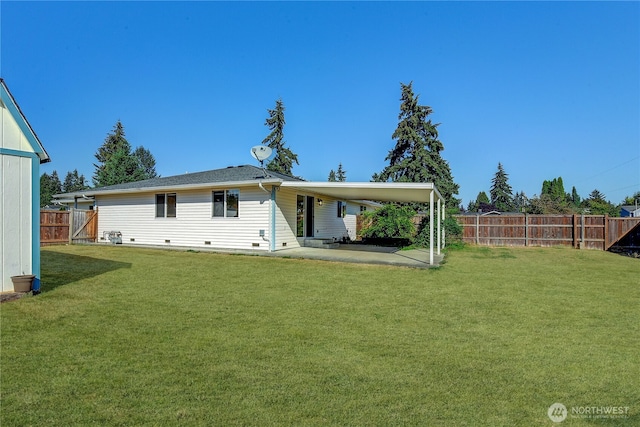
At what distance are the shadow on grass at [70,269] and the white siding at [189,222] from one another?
4306 millimetres

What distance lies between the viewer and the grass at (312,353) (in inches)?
105

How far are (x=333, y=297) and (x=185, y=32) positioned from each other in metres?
13.8

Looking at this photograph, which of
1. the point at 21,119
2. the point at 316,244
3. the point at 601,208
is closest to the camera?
the point at 21,119

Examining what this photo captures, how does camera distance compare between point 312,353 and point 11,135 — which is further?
point 11,135

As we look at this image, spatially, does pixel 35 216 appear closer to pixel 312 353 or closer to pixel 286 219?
pixel 312 353

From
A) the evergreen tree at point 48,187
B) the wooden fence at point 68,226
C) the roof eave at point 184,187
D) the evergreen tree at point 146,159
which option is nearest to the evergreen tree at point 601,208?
the roof eave at point 184,187

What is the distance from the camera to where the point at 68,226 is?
17266 millimetres

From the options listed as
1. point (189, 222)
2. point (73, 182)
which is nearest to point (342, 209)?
point (189, 222)

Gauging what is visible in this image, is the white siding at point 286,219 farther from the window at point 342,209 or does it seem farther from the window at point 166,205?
the window at point 342,209

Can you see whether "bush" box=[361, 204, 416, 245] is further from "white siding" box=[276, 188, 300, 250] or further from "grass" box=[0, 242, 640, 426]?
"grass" box=[0, 242, 640, 426]

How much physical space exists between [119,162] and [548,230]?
36.8 m

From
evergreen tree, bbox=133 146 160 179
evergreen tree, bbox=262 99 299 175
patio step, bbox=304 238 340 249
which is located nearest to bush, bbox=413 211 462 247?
patio step, bbox=304 238 340 249

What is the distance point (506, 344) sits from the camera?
4285 mm

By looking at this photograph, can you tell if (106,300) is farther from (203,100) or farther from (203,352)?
(203,100)
